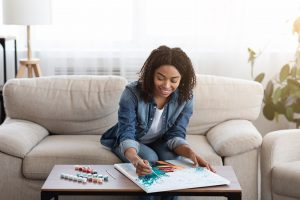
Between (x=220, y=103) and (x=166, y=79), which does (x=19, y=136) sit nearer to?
(x=166, y=79)

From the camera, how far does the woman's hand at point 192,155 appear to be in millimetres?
2775

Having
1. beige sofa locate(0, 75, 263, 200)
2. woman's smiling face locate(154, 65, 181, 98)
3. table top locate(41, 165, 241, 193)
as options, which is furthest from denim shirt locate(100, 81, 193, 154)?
table top locate(41, 165, 241, 193)

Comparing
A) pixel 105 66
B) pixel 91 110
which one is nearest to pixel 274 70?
pixel 105 66

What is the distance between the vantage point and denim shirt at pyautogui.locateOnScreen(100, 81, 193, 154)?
119 inches

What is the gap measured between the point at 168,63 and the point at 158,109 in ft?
0.85

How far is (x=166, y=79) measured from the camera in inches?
116

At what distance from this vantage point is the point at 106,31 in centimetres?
459

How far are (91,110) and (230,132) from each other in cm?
80

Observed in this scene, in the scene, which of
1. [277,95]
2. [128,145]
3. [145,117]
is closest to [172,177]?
[128,145]

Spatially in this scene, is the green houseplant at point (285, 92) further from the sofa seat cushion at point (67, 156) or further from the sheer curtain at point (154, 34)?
the sofa seat cushion at point (67, 156)

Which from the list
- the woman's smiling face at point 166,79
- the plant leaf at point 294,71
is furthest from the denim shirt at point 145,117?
the plant leaf at point 294,71

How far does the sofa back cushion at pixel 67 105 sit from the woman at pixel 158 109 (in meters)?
0.40

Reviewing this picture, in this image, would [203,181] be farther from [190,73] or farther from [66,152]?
[66,152]

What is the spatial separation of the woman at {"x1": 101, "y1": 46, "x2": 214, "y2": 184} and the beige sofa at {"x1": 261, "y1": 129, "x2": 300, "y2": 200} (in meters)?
0.46
